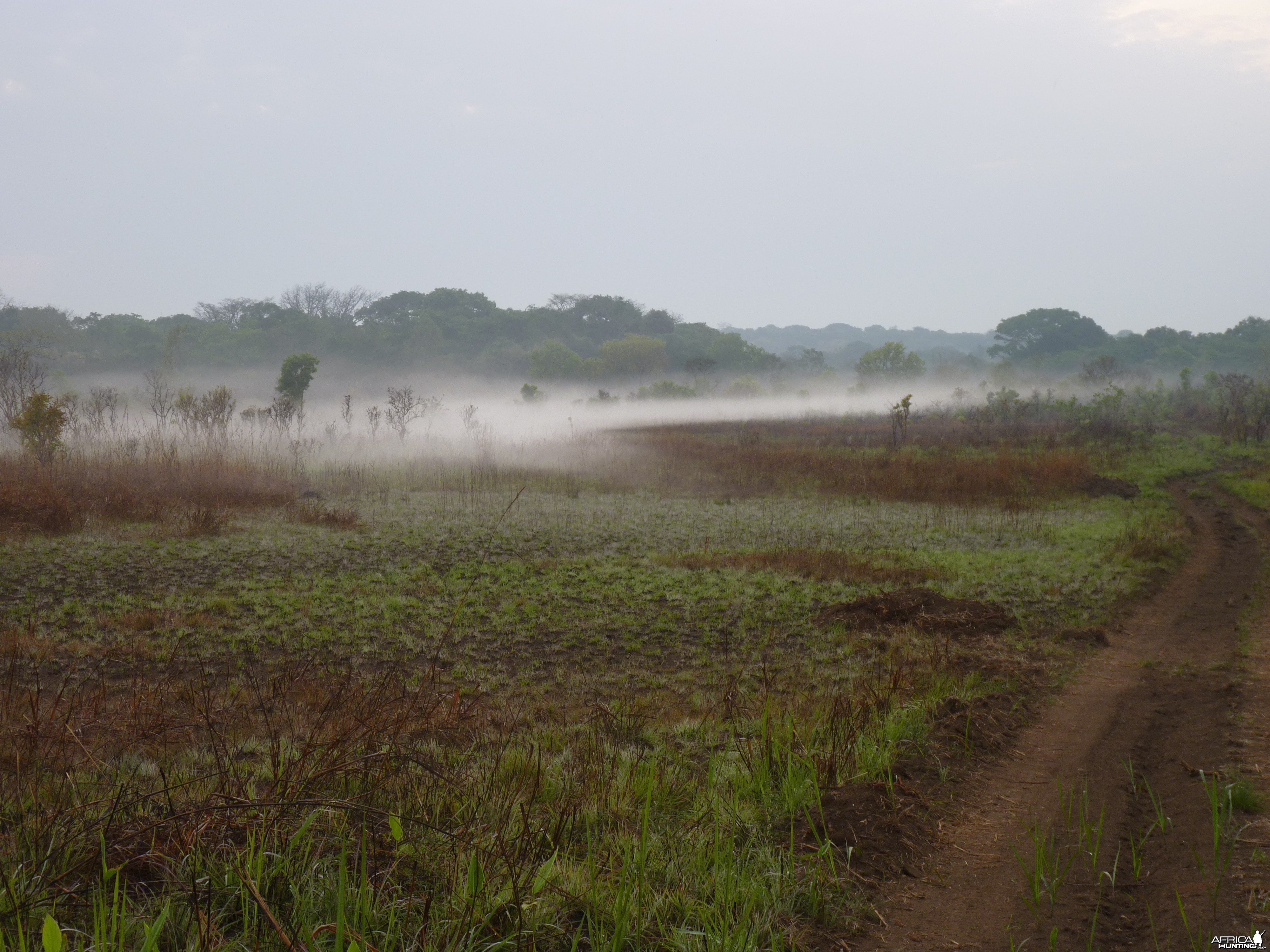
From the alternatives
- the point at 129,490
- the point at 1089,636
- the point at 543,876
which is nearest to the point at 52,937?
the point at 543,876

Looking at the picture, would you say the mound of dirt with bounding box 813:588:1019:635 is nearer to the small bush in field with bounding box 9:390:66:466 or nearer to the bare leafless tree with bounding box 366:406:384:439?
the small bush in field with bounding box 9:390:66:466

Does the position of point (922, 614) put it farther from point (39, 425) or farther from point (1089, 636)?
point (39, 425)

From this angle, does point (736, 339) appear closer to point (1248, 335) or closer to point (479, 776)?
point (1248, 335)

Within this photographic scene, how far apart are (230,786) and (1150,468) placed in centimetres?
2244

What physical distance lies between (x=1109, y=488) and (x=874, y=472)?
16.0 feet

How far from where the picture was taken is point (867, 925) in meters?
2.81

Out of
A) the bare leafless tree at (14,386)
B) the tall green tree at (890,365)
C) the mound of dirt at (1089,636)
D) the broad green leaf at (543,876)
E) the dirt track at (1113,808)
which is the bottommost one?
the mound of dirt at (1089,636)

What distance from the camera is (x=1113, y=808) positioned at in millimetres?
3654

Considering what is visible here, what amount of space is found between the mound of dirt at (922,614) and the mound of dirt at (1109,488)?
10338 mm

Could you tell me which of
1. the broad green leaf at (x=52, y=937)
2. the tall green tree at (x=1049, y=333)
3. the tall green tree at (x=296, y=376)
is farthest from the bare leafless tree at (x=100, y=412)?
the tall green tree at (x=1049, y=333)

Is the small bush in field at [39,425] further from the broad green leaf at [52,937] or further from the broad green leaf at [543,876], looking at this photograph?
the broad green leaf at [52,937]

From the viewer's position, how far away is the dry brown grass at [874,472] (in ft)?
56.6

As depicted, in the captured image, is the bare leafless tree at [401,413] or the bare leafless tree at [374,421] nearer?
the bare leafless tree at [374,421]

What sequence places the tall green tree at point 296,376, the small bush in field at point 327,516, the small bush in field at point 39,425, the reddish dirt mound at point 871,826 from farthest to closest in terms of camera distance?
1. the tall green tree at point 296,376
2. the small bush in field at point 39,425
3. the small bush in field at point 327,516
4. the reddish dirt mound at point 871,826
